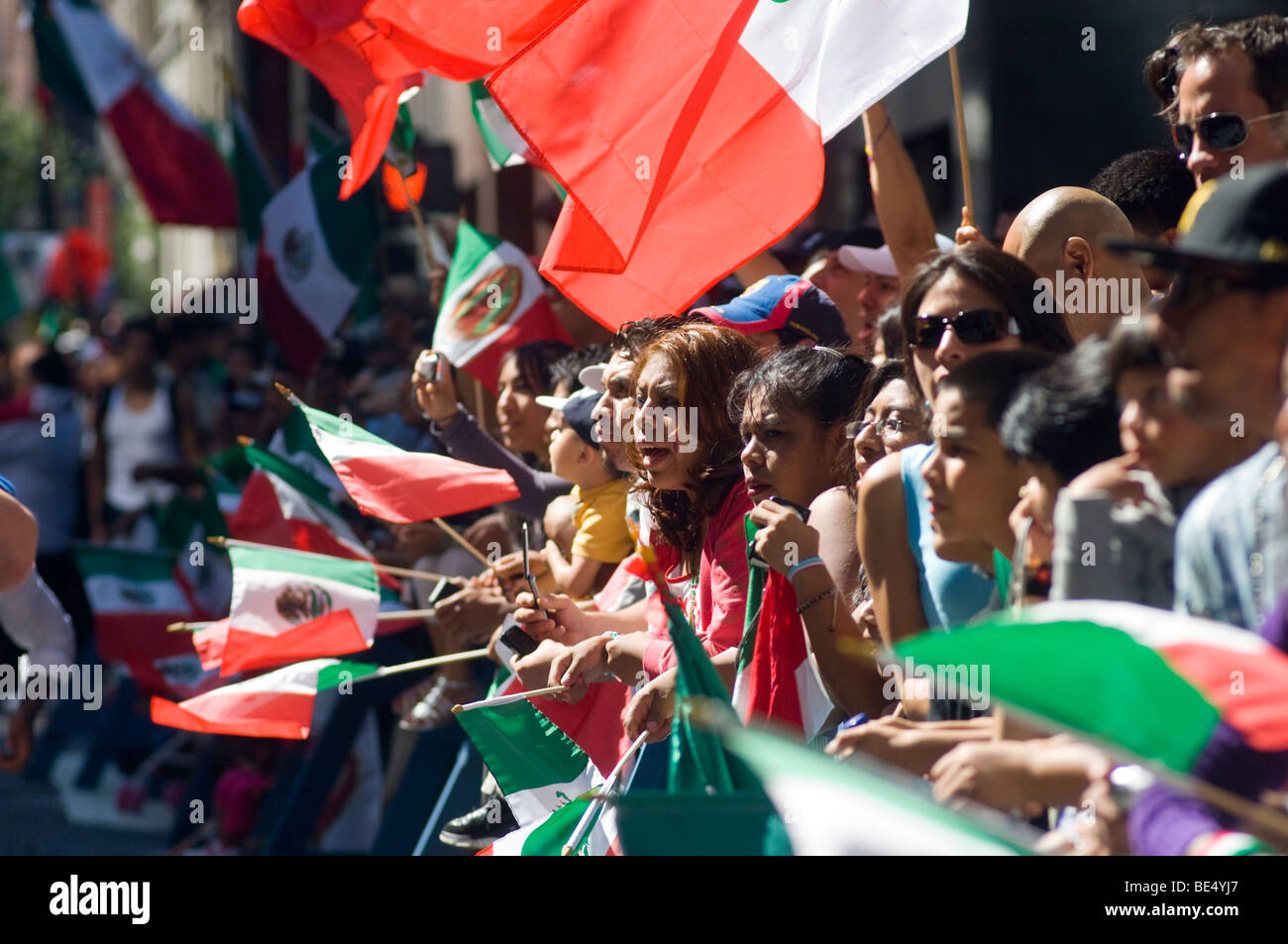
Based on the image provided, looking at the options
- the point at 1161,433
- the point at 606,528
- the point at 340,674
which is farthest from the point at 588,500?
the point at 1161,433

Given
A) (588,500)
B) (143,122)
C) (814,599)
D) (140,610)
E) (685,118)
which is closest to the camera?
(814,599)

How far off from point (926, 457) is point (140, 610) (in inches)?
230

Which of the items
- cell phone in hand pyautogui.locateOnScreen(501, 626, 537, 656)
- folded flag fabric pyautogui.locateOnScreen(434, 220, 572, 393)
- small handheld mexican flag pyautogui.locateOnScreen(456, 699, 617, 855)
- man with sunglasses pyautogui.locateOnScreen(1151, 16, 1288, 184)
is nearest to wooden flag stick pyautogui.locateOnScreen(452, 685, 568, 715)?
small handheld mexican flag pyautogui.locateOnScreen(456, 699, 617, 855)

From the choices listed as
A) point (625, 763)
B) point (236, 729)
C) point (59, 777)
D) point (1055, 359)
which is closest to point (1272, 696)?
point (1055, 359)

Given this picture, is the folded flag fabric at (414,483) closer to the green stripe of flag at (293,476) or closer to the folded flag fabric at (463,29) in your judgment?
the green stripe of flag at (293,476)

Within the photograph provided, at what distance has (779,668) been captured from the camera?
11.0 feet

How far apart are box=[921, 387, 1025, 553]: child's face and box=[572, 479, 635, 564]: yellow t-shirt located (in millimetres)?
2104

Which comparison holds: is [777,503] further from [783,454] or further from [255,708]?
[255,708]

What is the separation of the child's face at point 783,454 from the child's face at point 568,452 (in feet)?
4.00

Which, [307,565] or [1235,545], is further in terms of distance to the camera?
[307,565]

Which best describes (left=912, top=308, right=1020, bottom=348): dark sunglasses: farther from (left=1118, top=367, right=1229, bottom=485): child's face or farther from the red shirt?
the red shirt

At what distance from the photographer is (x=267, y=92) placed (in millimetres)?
21875

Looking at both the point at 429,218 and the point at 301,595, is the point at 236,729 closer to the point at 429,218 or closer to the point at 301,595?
the point at 301,595
